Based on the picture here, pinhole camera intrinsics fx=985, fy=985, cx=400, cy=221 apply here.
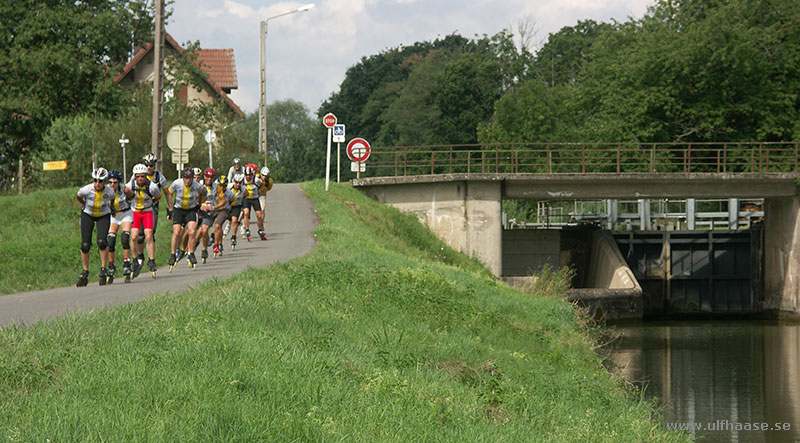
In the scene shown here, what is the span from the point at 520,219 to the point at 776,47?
1682 cm

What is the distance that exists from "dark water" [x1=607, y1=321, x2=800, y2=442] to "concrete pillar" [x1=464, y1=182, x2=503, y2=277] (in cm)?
564

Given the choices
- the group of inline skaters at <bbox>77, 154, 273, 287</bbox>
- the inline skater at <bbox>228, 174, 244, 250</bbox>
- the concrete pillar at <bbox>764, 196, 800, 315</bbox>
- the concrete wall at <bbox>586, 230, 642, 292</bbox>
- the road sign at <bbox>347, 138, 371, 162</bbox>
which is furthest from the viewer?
the concrete pillar at <bbox>764, 196, 800, 315</bbox>

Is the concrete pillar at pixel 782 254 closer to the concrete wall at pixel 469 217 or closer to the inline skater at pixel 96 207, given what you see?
the concrete wall at pixel 469 217

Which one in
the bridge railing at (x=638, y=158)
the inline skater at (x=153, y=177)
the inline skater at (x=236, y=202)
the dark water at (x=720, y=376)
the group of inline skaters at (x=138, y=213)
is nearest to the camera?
the group of inline skaters at (x=138, y=213)

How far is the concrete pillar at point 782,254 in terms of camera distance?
38.5m

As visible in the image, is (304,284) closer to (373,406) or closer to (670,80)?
(373,406)

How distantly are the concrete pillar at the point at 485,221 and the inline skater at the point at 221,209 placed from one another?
55.0 feet

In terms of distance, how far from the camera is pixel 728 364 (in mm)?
22859

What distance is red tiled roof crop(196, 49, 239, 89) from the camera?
69750mm

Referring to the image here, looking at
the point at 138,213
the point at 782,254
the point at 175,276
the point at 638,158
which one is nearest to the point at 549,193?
the point at 638,158

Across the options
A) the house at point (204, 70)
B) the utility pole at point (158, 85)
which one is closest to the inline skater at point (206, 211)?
the utility pole at point (158, 85)

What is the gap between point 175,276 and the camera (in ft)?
54.6

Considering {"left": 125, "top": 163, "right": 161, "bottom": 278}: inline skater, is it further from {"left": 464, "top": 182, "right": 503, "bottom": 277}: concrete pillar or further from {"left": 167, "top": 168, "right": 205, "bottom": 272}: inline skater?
{"left": 464, "top": 182, "right": 503, "bottom": 277}: concrete pillar

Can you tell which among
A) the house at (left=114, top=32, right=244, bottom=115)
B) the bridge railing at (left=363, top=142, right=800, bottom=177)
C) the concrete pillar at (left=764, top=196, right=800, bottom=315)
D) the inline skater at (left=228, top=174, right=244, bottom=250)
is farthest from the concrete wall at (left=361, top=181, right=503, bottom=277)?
the house at (left=114, top=32, right=244, bottom=115)
